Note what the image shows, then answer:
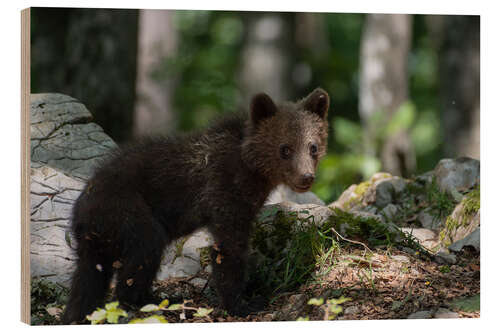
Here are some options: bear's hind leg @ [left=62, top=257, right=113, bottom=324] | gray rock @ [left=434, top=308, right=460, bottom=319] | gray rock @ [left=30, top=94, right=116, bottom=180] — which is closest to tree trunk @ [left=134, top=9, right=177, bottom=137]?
gray rock @ [left=30, top=94, right=116, bottom=180]

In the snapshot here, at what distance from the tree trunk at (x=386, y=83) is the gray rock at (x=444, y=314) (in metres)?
6.44

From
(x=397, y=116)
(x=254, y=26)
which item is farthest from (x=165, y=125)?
(x=397, y=116)

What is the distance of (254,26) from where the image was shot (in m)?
15.5

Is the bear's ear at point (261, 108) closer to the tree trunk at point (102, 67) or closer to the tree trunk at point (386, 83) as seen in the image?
the tree trunk at point (102, 67)

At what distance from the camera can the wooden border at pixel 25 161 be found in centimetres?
673

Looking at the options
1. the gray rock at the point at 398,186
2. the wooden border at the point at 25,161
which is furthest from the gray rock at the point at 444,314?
the wooden border at the point at 25,161

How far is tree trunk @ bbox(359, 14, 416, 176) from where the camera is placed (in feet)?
45.3

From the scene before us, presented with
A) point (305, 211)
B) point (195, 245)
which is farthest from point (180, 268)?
point (305, 211)

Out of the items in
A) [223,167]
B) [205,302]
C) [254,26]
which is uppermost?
[254,26]

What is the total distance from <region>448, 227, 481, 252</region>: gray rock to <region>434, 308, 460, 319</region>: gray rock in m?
1.24

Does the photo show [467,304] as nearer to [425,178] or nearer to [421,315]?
[421,315]

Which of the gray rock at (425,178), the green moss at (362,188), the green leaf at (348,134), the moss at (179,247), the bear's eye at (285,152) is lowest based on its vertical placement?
the moss at (179,247)

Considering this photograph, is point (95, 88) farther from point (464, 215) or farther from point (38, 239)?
point (464, 215)

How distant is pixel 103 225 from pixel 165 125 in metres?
11.4
